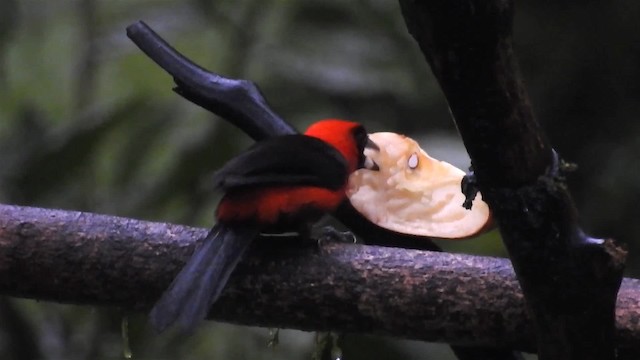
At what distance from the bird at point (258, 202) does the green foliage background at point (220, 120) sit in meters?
0.75

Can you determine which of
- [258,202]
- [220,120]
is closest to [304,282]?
[258,202]

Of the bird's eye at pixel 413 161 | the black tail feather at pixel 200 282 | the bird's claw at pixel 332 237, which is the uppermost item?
the bird's eye at pixel 413 161

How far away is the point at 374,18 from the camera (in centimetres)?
294

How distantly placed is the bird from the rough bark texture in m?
0.43

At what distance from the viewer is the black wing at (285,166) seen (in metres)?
1.38

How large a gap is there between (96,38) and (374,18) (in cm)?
85

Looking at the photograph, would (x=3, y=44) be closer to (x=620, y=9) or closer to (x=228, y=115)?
(x=228, y=115)

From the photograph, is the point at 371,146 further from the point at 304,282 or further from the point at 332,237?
the point at 304,282

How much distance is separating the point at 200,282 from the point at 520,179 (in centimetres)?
49

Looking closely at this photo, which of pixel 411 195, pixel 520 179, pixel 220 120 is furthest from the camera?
pixel 220 120

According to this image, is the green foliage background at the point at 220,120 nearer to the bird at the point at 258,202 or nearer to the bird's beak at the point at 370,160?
the bird's beak at the point at 370,160

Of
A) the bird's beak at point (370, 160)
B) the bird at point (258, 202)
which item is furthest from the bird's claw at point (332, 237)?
the bird's beak at point (370, 160)

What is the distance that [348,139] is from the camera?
170cm

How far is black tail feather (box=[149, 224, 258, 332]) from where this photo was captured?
1.20m
